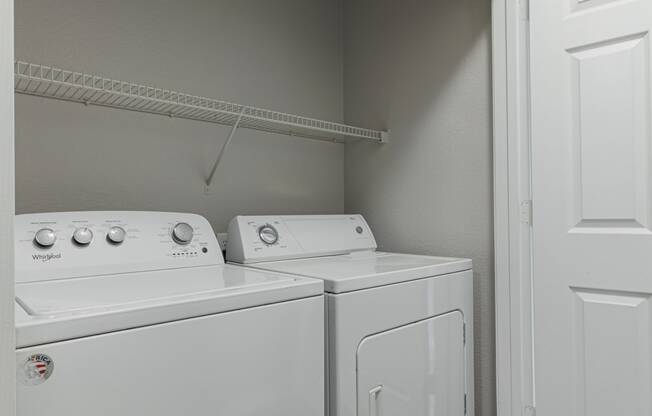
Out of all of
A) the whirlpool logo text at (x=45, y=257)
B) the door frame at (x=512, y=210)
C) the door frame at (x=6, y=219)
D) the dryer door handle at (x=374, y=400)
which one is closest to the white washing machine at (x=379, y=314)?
the dryer door handle at (x=374, y=400)

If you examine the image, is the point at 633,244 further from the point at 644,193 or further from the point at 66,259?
the point at 66,259

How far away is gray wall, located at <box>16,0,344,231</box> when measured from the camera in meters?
1.39

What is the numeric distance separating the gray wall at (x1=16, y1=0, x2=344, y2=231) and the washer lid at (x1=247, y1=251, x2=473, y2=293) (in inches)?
17.5

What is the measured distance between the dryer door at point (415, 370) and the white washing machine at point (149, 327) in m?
0.18

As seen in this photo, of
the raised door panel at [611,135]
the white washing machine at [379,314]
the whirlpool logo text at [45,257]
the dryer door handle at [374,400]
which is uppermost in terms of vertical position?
the raised door panel at [611,135]

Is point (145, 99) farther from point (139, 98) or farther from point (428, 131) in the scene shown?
point (428, 131)

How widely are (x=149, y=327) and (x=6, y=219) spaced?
0.32 meters

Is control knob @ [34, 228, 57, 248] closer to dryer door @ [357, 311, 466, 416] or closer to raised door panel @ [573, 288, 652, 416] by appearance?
dryer door @ [357, 311, 466, 416]

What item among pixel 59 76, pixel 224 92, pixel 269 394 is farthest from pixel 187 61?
pixel 269 394

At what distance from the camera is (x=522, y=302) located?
1.57 meters

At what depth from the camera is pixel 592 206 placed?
1.42 m

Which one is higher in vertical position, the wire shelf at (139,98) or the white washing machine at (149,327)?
the wire shelf at (139,98)

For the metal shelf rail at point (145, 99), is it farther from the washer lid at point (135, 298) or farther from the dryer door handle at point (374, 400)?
the dryer door handle at point (374, 400)

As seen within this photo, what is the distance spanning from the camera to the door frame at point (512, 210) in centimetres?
157
